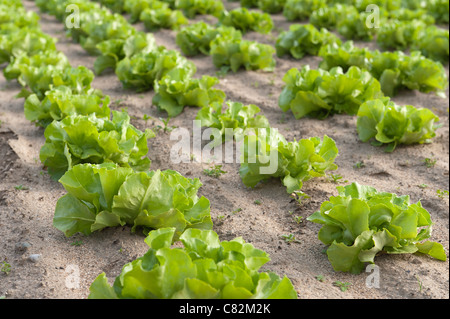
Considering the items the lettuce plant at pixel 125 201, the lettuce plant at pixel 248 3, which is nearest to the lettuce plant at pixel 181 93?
the lettuce plant at pixel 125 201

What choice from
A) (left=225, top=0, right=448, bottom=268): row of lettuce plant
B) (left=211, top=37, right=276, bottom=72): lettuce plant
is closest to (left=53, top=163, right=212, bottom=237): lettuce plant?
(left=225, top=0, right=448, bottom=268): row of lettuce plant

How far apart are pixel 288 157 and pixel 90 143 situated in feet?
5.73

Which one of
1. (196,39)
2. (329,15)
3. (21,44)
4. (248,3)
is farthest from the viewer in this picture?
(248,3)

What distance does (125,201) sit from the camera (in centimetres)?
384

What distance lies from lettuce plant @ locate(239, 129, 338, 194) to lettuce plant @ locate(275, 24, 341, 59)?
14.0 ft

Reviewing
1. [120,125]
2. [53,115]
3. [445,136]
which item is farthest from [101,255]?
[445,136]

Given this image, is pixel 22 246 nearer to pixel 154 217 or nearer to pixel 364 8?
pixel 154 217

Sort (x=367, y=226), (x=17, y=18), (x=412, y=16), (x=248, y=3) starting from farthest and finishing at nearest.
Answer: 1. (x=248, y=3)
2. (x=17, y=18)
3. (x=412, y=16)
4. (x=367, y=226)

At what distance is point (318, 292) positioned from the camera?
355cm

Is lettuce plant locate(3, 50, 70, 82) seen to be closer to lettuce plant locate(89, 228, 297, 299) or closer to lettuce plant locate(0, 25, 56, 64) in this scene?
lettuce plant locate(0, 25, 56, 64)

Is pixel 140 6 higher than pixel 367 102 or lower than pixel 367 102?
lower

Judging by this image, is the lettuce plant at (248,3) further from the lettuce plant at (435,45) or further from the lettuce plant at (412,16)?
the lettuce plant at (435,45)

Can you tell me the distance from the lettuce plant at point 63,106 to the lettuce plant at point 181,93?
1.02 meters

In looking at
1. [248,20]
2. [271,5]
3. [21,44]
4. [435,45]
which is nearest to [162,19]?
A: [248,20]
